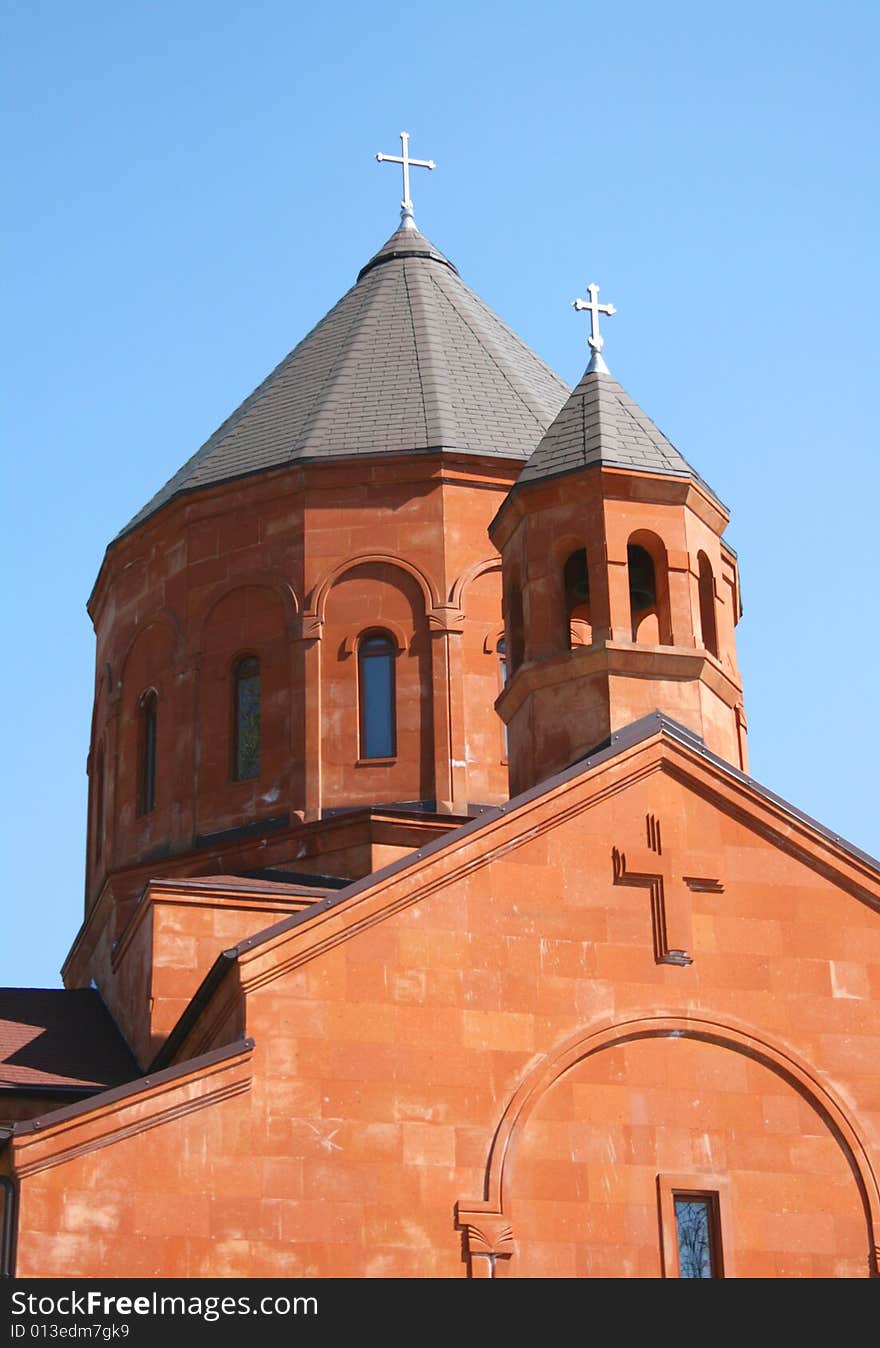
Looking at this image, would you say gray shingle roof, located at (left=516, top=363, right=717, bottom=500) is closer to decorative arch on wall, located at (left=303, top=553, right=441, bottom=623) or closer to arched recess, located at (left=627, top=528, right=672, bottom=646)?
arched recess, located at (left=627, top=528, right=672, bottom=646)

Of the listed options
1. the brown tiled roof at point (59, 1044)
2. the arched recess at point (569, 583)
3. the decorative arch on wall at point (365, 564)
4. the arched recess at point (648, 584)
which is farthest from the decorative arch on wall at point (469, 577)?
the brown tiled roof at point (59, 1044)

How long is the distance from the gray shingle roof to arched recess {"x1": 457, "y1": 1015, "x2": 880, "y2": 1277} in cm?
669

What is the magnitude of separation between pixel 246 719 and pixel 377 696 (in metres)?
1.75

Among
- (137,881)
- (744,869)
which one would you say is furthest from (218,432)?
(744,869)

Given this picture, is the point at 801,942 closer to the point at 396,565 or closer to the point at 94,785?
the point at 396,565

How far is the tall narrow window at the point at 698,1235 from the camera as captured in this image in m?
19.1

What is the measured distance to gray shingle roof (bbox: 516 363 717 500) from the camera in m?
24.2

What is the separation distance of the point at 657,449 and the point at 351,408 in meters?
7.80

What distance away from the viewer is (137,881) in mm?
28719

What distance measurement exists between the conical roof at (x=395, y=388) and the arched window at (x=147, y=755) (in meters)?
2.65

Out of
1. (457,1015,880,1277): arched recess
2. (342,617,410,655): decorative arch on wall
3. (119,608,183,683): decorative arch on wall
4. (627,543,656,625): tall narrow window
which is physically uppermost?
(119,608,183,683): decorative arch on wall

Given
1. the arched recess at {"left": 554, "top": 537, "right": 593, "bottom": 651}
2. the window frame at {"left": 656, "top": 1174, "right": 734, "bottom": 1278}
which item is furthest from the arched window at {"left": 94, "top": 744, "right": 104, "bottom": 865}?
the window frame at {"left": 656, "top": 1174, "right": 734, "bottom": 1278}

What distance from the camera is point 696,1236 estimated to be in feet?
63.1
